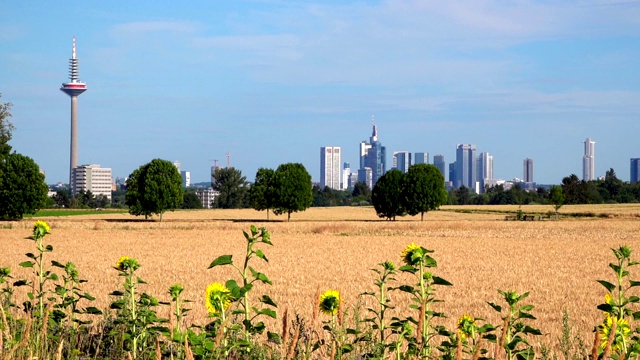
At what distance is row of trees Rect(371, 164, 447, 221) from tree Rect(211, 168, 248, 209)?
6834cm

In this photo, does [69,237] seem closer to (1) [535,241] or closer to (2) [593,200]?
(1) [535,241]

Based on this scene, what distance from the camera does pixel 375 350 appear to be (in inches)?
209

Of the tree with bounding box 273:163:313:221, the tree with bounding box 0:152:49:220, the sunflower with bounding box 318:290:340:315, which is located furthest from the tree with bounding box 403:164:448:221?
the sunflower with bounding box 318:290:340:315

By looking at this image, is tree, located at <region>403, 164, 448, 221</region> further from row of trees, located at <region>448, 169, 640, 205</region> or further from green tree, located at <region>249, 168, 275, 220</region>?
row of trees, located at <region>448, 169, 640, 205</region>

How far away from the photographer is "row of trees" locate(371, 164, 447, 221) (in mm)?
97000

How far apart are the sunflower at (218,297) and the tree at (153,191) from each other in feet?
285

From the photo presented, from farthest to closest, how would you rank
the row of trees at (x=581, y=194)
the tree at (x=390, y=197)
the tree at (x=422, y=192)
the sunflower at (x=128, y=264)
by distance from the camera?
the row of trees at (x=581, y=194), the tree at (x=390, y=197), the tree at (x=422, y=192), the sunflower at (x=128, y=264)

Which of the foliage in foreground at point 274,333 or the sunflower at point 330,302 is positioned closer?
the foliage in foreground at point 274,333

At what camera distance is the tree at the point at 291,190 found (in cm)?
9619

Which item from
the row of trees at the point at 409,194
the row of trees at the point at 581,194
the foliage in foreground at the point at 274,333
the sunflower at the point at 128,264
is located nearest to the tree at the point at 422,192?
the row of trees at the point at 409,194

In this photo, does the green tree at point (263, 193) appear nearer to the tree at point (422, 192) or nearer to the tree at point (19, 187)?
the tree at point (422, 192)

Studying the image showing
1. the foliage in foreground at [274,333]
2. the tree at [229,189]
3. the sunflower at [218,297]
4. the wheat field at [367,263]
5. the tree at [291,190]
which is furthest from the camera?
the tree at [229,189]

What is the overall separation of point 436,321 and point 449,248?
28484 mm

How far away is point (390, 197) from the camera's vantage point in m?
97.7
